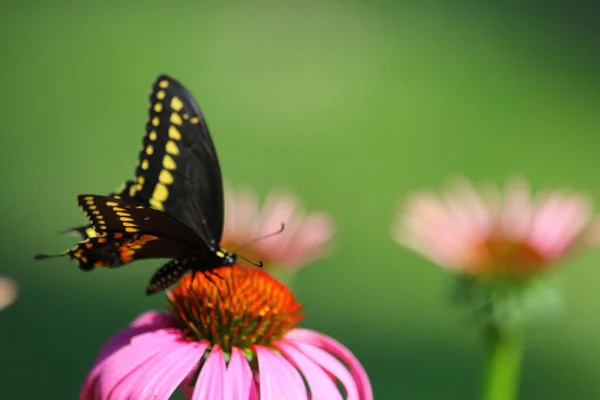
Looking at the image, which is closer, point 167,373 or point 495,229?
point 167,373

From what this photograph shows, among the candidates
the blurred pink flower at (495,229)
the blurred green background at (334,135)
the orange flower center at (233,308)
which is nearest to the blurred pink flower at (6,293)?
the orange flower center at (233,308)

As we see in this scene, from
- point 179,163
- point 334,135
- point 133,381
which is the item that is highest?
point 334,135

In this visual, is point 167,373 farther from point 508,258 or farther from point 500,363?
point 508,258

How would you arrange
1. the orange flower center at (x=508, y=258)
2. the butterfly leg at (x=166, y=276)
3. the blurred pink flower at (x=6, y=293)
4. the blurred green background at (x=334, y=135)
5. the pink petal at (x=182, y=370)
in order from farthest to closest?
1. the blurred green background at (x=334, y=135)
2. the orange flower center at (x=508, y=258)
3. the butterfly leg at (x=166, y=276)
4. the blurred pink flower at (x=6, y=293)
5. the pink petal at (x=182, y=370)

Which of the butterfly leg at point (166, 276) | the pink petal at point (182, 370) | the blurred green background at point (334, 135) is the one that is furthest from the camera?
the blurred green background at point (334, 135)

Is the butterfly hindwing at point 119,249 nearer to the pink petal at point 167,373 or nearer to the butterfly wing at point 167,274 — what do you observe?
the butterfly wing at point 167,274

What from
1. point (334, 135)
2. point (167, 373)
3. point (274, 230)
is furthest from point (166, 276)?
point (334, 135)

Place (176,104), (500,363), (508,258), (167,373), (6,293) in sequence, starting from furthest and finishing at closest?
1. (508,258)
2. (500,363)
3. (176,104)
4. (6,293)
5. (167,373)
